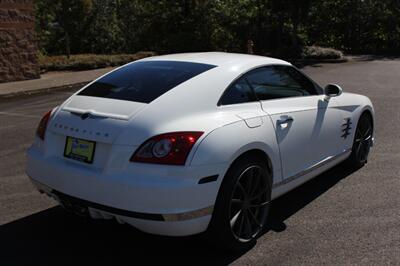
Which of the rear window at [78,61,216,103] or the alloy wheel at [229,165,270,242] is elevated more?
the rear window at [78,61,216,103]

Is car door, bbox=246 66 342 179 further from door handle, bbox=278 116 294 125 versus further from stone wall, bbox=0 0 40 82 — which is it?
stone wall, bbox=0 0 40 82

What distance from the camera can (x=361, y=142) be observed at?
19.8 feet

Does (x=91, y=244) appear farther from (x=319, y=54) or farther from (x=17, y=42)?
(x=319, y=54)

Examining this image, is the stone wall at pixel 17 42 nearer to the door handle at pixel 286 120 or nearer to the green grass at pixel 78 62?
the green grass at pixel 78 62

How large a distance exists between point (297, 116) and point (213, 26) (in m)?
21.2

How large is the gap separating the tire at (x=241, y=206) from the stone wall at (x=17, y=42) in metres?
13.1

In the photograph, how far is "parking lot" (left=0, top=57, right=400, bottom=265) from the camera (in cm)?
385

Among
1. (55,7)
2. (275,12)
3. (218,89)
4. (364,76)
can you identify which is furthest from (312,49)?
(218,89)

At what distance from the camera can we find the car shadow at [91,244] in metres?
3.81

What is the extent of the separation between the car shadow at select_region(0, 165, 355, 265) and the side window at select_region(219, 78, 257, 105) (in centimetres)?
114

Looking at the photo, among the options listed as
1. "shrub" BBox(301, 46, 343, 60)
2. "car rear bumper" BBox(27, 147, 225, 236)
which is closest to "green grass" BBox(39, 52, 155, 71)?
"shrub" BBox(301, 46, 343, 60)

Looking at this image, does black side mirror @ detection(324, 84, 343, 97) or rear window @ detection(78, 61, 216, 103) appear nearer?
rear window @ detection(78, 61, 216, 103)

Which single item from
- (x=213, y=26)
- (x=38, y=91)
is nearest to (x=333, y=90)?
(x=38, y=91)

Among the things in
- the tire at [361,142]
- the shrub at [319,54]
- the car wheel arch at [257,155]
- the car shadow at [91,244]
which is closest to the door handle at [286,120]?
the car wheel arch at [257,155]
